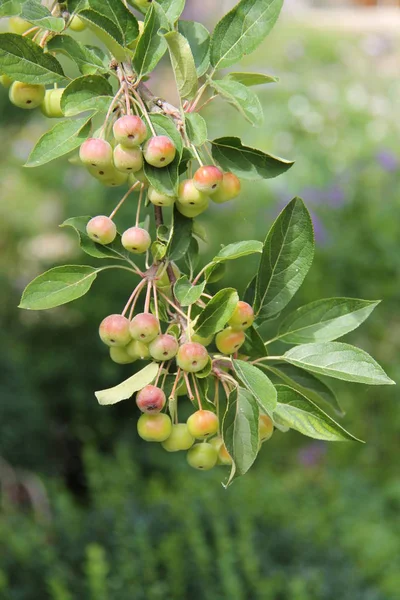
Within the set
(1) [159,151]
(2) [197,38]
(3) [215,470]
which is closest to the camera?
(1) [159,151]

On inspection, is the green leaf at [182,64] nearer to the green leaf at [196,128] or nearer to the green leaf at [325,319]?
the green leaf at [196,128]

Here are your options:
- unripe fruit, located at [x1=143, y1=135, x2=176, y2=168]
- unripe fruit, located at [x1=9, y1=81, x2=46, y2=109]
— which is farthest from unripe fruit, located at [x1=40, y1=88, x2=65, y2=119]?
unripe fruit, located at [x1=143, y1=135, x2=176, y2=168]

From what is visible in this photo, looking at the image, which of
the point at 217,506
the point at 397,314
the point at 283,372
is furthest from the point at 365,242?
the point at 283,372

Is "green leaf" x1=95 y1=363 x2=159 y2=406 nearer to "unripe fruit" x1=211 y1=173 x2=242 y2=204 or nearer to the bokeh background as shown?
"unripe fruit" x1=211 y1=173 x2=242 y2=204

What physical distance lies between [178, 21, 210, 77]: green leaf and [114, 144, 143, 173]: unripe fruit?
117 millimetres

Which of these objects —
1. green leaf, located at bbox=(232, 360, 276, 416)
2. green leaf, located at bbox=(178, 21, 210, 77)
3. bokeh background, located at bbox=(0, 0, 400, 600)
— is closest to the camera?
green leaf, located at bbox=(232, 360, 276, 416)

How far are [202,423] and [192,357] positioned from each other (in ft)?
0.19

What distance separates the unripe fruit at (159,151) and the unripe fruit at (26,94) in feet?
0.39

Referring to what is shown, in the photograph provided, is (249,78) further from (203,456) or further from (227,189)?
(203,456)

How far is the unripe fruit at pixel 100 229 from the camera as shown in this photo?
1.73 feet

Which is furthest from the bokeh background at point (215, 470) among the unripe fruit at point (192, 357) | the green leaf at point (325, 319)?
the unripe fruit at point (192, 357)

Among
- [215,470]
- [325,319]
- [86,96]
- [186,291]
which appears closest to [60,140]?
[86,96]

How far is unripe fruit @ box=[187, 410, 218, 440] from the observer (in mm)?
506

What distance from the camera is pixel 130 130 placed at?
472mm
